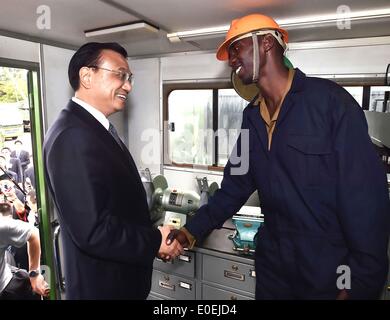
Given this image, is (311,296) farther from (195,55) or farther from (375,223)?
(195,55)

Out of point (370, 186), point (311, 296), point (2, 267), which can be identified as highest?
point (370, 186)

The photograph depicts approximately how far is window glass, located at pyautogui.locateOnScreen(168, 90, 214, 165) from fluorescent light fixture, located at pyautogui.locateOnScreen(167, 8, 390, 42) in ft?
3.21

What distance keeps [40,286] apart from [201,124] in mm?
2208

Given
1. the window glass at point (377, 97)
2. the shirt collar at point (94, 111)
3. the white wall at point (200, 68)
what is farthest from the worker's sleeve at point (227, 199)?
the window glass at point (377, 97)

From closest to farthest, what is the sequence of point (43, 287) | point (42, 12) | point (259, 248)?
point (259, 248) < point (42, 12) < point (43, 287)

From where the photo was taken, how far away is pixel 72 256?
1539 millimetres

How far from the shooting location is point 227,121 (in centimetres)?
328

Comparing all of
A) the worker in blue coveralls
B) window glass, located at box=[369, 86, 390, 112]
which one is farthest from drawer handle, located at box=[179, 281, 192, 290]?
window glass, located at box=[369, 86, 390, 112]

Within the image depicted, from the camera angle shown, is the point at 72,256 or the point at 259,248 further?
the point at 259,248

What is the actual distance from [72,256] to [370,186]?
1367 millimetres

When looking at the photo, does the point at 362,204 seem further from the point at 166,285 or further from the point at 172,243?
the point at 166,285

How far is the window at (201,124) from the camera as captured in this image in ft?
10.6
